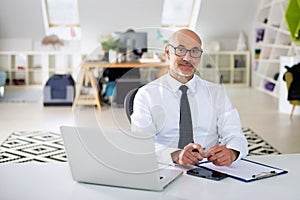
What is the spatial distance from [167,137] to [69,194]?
512 millimetres

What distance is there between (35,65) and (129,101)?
749cm

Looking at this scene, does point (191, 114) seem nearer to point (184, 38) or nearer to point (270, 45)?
point (184, 38)

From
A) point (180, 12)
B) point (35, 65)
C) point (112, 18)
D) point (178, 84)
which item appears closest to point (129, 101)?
point (178, 84)

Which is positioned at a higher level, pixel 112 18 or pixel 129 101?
pixel 112 18

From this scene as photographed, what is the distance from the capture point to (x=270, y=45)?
7941 mm

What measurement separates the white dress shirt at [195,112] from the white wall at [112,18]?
6.33 metres

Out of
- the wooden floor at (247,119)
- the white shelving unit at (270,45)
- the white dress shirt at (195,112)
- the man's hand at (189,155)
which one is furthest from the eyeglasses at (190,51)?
the white shelving unit at (270,45)

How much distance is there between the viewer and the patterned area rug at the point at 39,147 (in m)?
3.87

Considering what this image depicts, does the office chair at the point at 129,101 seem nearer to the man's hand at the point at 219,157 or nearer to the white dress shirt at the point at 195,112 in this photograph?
the white dress shirt at the point at 195,112

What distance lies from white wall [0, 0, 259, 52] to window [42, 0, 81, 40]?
0.19 meters

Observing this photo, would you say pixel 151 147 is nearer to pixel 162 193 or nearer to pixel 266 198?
pixel 162 193

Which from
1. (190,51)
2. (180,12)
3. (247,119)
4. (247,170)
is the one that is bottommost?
(247,119)

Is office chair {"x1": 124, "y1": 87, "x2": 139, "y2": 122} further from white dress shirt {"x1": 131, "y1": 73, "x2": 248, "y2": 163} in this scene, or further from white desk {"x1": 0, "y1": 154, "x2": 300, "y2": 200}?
white desk {"x1": 0, "y1": 154, "x2": 300, "y2": 200}

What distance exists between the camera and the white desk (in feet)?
4.17
